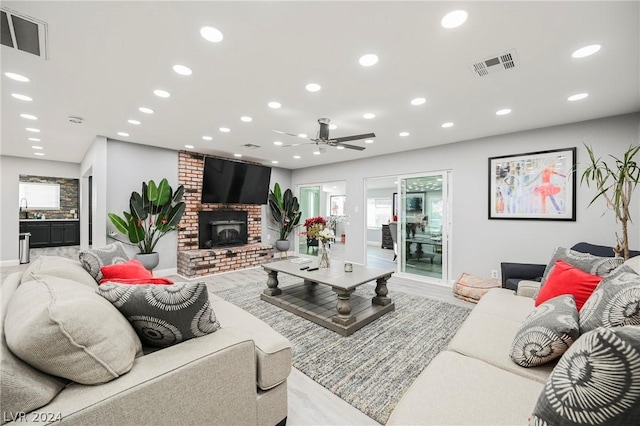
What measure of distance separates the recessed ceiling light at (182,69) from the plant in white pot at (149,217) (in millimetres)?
2978

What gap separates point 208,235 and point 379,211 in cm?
652

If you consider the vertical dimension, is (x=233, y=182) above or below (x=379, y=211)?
above

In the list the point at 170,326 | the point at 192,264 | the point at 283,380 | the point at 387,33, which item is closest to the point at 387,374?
the point at 283,380

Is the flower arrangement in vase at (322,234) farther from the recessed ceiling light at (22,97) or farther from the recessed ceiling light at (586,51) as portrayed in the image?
the recessed ceiling light at (22,97)

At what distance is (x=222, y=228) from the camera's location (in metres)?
6.11

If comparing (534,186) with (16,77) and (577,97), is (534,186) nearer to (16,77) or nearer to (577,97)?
(577,97)

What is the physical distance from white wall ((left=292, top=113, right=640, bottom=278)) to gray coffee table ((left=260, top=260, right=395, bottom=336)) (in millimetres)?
2049

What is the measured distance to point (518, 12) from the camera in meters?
1.60

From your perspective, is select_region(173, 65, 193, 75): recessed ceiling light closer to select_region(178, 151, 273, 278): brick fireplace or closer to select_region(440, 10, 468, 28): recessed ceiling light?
select_region(440, 10, 468, 28): recessed ceiling light

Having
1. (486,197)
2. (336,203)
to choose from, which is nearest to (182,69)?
(486,197)

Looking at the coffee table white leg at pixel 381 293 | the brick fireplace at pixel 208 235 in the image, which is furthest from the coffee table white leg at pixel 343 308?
the brick fireplace at pixel 208 235

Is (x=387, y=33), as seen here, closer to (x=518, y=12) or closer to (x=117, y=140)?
(x=518, y=12)

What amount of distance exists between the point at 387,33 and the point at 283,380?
2.32 m

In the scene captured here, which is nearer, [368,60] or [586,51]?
[586,51]
